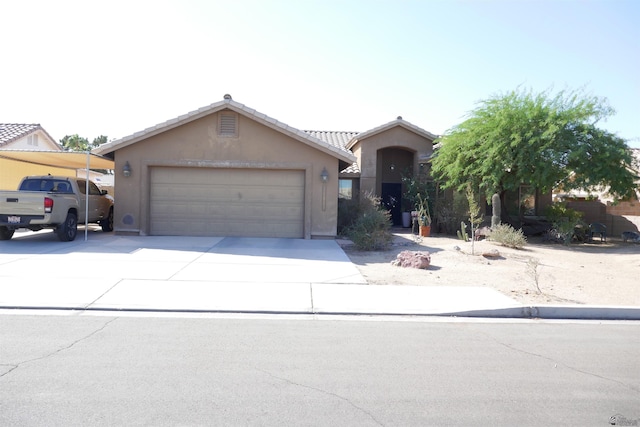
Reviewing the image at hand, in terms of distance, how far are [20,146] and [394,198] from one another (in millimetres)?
Result: 18443

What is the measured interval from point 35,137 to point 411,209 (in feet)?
66.2

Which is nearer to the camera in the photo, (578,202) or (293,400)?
(293,400)

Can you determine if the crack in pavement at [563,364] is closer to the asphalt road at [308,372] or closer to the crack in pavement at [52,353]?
the asphalt road at [308,372]

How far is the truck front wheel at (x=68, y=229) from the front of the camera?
49.5 feet

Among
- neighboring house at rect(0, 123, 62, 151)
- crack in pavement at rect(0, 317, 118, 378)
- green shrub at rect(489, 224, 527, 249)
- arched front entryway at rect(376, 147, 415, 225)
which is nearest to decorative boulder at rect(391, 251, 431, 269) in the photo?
green shrub at rect(489, 224, 527, 249)

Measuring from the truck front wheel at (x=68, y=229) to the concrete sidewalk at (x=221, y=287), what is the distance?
140cm

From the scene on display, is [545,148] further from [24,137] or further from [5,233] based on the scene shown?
[24,137]

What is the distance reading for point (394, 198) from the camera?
24.2m

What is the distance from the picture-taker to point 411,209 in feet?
75.8

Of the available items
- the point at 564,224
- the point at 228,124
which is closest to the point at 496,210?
the point at 564,224

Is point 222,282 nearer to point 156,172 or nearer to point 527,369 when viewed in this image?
point 527,369

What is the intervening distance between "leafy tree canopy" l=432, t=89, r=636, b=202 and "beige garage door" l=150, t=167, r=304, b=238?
20.8 ft

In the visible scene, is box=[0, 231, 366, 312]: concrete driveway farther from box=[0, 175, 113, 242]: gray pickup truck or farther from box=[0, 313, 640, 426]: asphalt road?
box=[0, 313, 640, 426]: asphalt road

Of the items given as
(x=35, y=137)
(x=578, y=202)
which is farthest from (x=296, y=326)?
(x=35, y=137)
